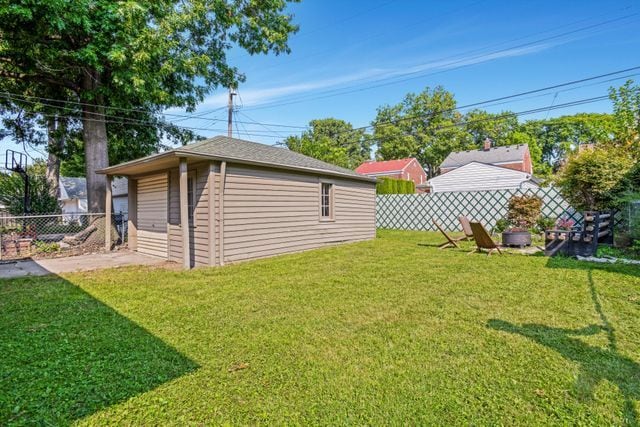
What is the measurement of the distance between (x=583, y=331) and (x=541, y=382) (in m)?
1.25

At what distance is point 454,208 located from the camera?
42.7 ft

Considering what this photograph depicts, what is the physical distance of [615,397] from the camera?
2.04m

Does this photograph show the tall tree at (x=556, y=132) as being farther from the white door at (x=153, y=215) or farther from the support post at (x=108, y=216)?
the support post at (x=108, y=216)

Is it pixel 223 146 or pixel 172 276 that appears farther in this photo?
pixel 223 146

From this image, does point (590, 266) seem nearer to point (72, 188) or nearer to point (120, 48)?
point (120, 48)

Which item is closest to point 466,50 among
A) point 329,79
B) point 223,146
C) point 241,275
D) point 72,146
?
point 329,79

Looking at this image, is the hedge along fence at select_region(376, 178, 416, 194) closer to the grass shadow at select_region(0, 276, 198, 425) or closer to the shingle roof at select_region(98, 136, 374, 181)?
the shingle roof at select_region(98, 136, 374, 181)

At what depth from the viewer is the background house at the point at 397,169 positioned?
31.6 metres

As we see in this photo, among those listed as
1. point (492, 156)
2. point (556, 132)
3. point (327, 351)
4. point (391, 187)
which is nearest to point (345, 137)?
point (492, 156)

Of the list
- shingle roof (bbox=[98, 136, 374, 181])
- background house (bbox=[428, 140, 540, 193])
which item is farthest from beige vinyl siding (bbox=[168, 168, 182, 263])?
background house (bbox=[428, 140, 540, 193])

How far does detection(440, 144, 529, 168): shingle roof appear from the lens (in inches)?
1045

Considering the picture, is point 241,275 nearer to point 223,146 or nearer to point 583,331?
point 223,146

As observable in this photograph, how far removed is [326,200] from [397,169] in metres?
23.8

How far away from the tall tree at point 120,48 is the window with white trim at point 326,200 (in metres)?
5.89
